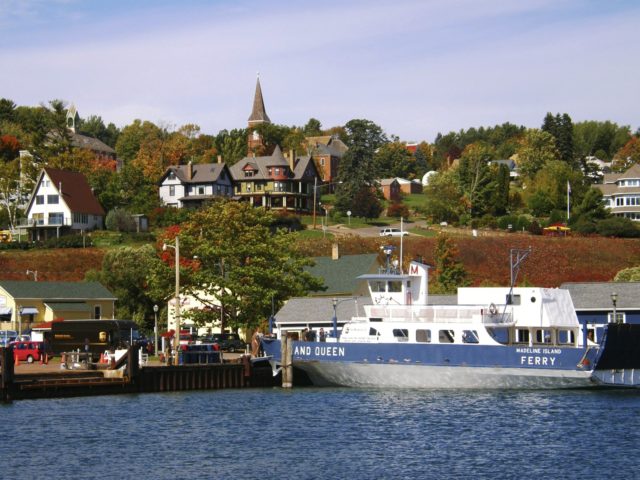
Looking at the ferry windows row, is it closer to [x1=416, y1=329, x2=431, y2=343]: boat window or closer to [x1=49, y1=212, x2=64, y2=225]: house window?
[x1=416, y1=329, x2=431, y2=343]: boat window

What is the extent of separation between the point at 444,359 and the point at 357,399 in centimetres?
524

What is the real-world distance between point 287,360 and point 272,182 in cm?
8605

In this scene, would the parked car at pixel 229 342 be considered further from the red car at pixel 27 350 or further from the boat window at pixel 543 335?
the boat window at pixel 543 335

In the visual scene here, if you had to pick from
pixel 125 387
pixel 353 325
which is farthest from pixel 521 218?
pixel 125 387

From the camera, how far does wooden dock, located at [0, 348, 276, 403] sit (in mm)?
50344

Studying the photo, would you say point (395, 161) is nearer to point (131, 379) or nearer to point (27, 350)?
point (27, 350)

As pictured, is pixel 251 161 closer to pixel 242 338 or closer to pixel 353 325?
pixel 242 338

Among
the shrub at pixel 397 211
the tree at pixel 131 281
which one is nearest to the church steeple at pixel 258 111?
the shrub at pixel 397 211

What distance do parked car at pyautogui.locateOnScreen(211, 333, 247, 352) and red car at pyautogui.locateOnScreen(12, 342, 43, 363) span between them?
11110 millimetres

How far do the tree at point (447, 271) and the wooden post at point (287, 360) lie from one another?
100 ft

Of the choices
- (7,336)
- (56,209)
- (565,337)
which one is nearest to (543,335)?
(565,337)

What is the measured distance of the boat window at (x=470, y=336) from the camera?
5541cm

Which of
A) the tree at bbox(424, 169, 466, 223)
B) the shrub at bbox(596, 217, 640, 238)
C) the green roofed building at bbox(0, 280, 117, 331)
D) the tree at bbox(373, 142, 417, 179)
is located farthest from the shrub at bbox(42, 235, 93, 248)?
the tree at bbox(373, 142, 417, 179)

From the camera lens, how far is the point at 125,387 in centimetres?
5378
